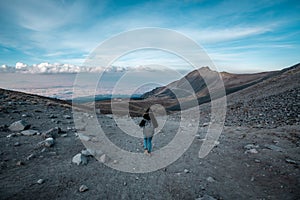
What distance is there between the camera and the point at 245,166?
25.3 feet

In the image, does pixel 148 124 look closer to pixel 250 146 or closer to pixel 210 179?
pixel 210 179

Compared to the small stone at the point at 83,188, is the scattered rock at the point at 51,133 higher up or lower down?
higher up

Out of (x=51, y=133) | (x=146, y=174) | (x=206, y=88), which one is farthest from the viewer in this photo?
(x=206, y=88)

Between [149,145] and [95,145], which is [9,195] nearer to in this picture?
[95,145]

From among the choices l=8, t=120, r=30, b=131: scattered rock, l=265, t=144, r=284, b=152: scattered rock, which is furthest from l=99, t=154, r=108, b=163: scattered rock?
l=265, t=144, r=284, b=152: scattered rock

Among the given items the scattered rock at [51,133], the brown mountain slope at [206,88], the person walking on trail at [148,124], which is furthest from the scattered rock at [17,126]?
the brown mountain slope at [206,88]

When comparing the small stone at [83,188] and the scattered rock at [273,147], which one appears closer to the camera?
the small stone at [83,188]

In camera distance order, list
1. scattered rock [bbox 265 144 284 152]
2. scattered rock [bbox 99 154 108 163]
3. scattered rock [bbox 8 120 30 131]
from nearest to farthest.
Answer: scattered rock [bbox 99 154 108 163] < scattered rock [bbox 265 144 284 152] < scattered rock [bbox 8 120 30 131]

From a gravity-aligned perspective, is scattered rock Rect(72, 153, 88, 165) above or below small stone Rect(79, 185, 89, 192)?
above

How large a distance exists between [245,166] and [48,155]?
27.0 ft

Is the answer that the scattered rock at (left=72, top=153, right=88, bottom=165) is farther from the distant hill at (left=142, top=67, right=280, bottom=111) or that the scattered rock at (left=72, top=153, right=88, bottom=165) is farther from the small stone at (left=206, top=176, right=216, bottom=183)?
the distant hill at (left=142, top=67, right=280, bottom=111)

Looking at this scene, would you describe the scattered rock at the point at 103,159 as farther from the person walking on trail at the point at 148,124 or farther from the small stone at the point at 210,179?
the small stone at the point at 210,179

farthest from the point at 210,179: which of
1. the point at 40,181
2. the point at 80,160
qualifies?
the point at 40,181

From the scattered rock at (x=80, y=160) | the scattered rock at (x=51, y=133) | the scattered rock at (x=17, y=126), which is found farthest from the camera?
the scattered rock at (x=17, y=126)
